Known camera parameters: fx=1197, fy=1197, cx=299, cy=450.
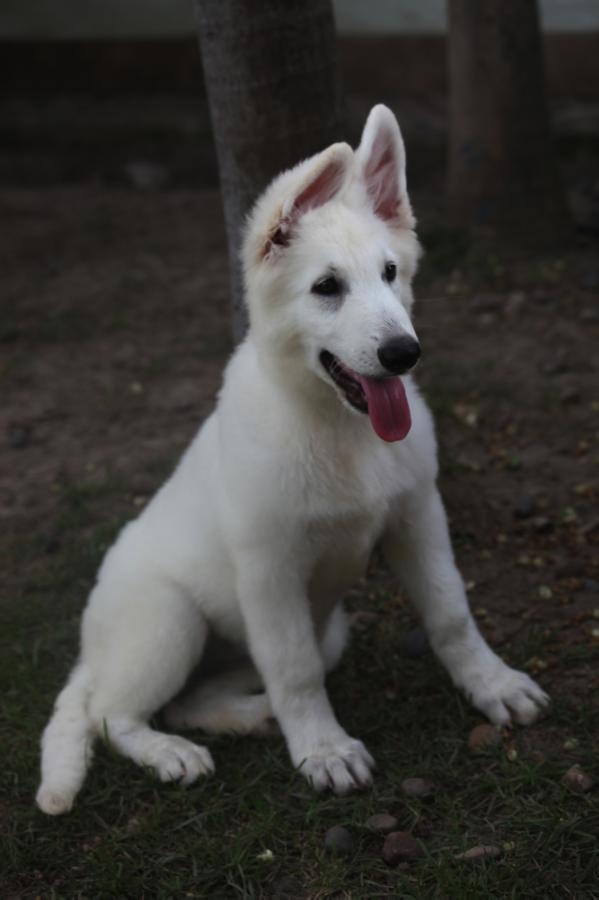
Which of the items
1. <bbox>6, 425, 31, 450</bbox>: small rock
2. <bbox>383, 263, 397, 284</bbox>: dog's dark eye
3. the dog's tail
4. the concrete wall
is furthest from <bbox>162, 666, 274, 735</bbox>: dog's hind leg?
the concrete wall

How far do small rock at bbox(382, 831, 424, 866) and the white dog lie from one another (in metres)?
0.28

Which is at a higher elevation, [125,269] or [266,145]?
[266,145]

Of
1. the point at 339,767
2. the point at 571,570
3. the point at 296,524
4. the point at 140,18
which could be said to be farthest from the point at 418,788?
the point at 140,18

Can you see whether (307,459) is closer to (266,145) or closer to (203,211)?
(266,145)

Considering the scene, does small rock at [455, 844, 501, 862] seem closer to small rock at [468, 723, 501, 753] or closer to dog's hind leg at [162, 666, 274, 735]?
small rock at [468, 723, 501, 753]

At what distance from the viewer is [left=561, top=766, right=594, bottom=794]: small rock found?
3334 mm

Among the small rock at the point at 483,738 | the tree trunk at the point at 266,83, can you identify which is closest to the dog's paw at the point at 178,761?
the small rock at the point at 483,738

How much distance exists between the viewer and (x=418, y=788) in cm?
345

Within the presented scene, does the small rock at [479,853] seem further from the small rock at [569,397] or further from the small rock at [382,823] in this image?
the small rock at [569,397]

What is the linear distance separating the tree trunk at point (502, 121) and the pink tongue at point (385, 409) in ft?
13.0

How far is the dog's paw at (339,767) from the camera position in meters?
3.50

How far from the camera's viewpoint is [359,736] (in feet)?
12.4

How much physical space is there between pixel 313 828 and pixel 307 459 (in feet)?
3.44

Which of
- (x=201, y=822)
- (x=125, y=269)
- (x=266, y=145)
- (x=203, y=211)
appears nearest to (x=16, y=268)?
(x=125, y=269)
